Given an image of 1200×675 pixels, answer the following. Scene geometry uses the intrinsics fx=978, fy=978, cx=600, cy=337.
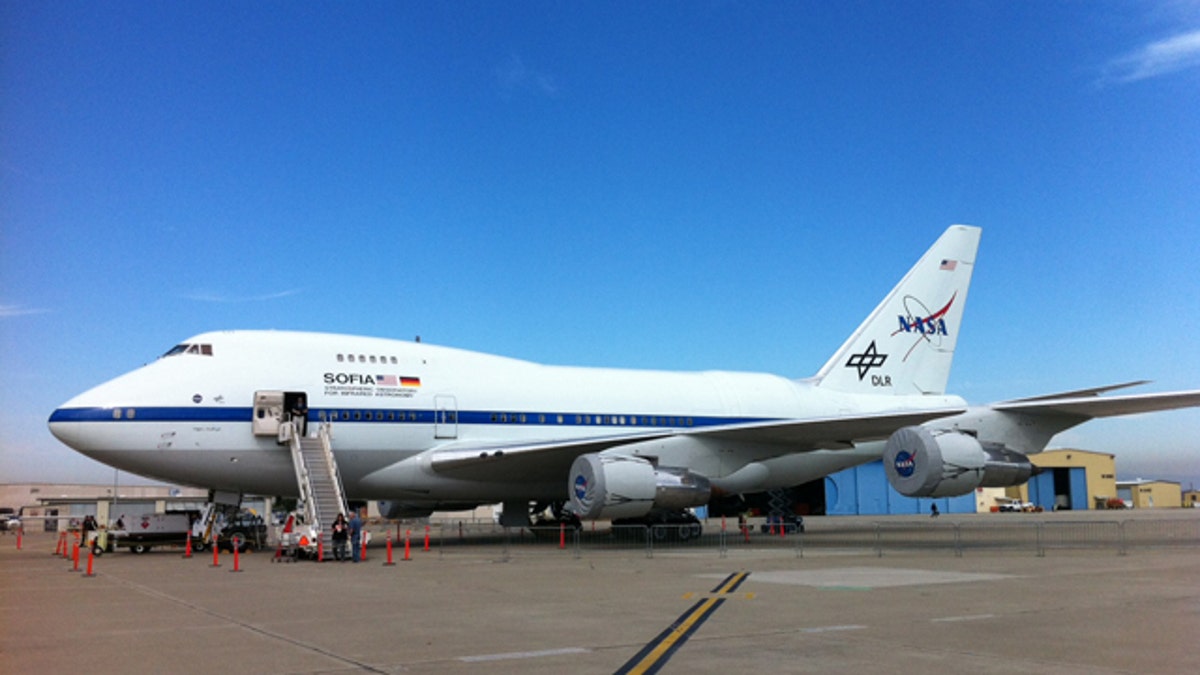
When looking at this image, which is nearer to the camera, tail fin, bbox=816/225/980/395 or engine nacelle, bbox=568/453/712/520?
engine nacelle, bbox=568/453/712/520

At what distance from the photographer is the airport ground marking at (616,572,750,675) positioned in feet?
24.5

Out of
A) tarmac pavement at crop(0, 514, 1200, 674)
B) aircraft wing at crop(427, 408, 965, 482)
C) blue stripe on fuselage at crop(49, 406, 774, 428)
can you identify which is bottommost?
tarmac pavement at crop(0, 514, 1200, 674)

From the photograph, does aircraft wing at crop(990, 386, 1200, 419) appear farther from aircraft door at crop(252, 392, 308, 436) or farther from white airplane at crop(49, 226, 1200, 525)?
aircraft door at crop(252, 392, 308, 436)

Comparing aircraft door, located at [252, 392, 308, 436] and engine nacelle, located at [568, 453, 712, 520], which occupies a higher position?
aircraft door, located at [252, 392, 308, 436]

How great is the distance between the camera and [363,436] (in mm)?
22938

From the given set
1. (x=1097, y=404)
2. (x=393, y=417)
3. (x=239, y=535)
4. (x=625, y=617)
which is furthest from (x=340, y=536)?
(x=1097, y=404)

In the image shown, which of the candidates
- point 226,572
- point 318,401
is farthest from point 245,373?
point 226,572

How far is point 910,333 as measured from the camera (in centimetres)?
3136

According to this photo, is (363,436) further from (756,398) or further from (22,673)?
(22,673)

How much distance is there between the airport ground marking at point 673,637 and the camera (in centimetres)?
747

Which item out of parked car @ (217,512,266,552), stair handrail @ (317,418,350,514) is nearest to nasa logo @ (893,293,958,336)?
stair handrail @ (317,418,350,514)

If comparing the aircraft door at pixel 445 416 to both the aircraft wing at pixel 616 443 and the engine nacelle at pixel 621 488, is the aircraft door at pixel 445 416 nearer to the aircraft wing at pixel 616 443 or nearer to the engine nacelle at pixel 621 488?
the aircraft wing at pixel 616 443

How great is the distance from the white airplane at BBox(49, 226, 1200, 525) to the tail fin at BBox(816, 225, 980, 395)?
4108 mm

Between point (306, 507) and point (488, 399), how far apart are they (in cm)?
549
